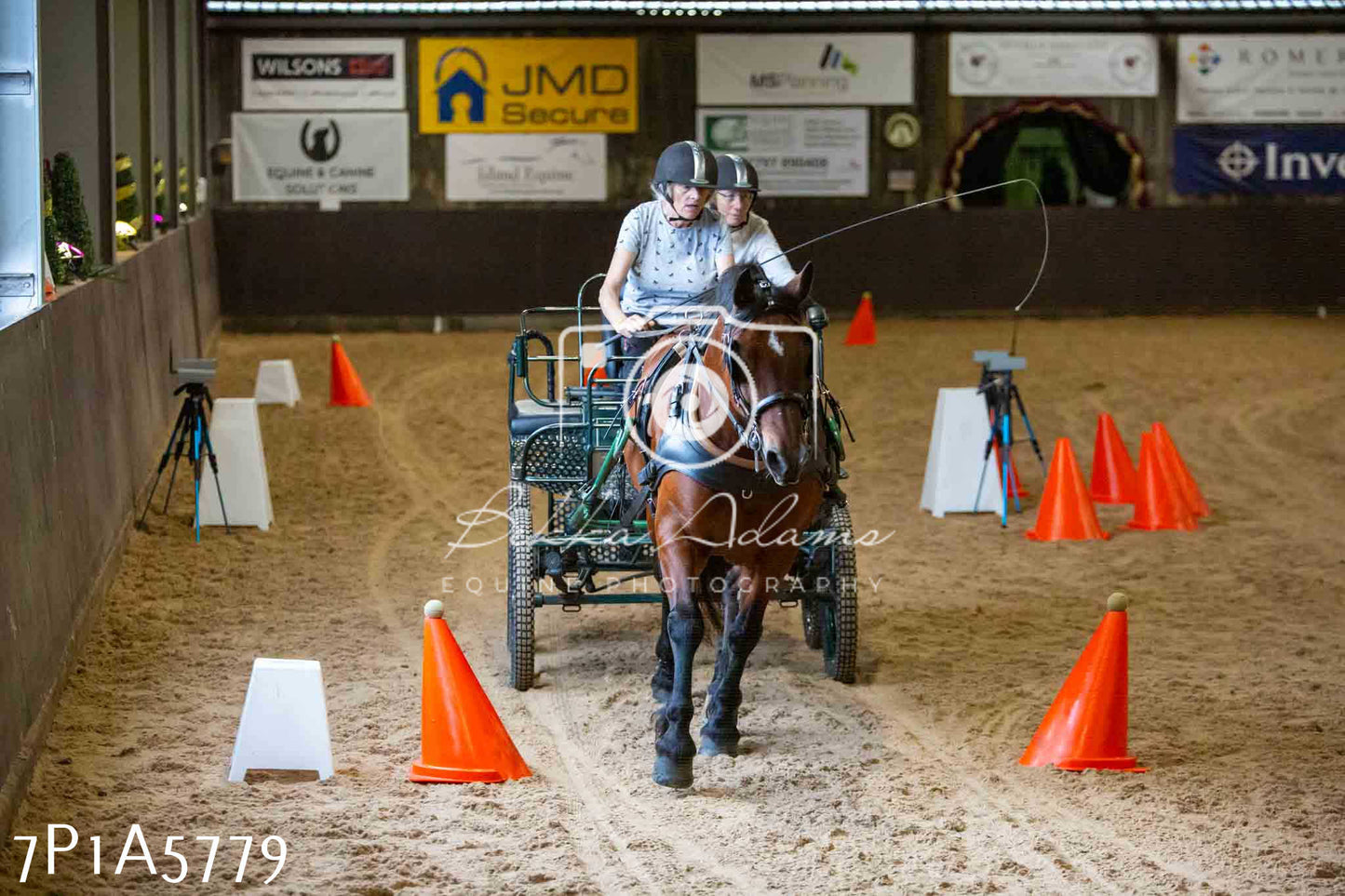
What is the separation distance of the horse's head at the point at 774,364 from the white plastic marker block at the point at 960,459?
524cm

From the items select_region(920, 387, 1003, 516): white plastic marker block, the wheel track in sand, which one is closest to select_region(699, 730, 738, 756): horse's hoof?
the wheel track in sand

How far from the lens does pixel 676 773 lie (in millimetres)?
5633

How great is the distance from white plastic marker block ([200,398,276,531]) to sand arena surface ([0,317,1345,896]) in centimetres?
26

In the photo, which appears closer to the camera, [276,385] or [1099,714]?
[1099,714]

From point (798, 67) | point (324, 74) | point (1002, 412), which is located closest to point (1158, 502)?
point (1002, 412)

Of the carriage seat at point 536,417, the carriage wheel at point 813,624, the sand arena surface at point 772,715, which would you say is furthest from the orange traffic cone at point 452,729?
the carriage wheel at point 813,624

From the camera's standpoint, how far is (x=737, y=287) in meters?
5.45

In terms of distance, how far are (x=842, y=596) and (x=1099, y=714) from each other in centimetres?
129

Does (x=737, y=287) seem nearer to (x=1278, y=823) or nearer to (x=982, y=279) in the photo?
(x=1278, y=823)

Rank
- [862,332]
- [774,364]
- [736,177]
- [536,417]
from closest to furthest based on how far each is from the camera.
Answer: [774,364] → [736,177] → [536,417] → [862,332]

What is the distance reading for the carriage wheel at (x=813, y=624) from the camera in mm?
7398

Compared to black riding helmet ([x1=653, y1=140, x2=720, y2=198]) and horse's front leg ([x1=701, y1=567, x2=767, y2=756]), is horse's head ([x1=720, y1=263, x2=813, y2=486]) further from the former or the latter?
black riding helmet ([x1=653, y1=140, x2=720, y2=198])

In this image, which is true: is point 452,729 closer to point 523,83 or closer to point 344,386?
point 344,386

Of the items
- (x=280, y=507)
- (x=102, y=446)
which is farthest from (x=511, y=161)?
(x=102, y=446)
